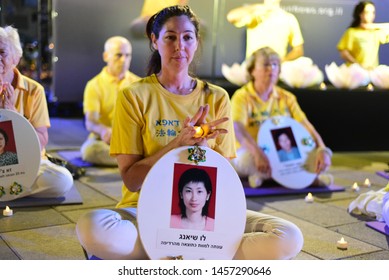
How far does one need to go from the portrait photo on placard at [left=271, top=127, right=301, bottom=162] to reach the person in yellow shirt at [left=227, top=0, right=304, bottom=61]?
152 centimetres

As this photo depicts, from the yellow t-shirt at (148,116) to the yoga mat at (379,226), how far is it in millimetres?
1180

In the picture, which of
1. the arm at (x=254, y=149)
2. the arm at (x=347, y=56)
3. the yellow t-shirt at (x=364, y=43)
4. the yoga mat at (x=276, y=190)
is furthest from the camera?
the arm at (x=347, y=56)

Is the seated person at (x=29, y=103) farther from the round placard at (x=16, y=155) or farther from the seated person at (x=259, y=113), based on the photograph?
the seated person at (x=259, y=113)

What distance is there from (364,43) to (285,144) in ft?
4.37

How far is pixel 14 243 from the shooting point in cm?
262

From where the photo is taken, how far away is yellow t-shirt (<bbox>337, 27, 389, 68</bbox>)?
430 centimetres

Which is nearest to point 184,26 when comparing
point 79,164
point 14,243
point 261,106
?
point 14,243

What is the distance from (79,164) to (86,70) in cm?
184

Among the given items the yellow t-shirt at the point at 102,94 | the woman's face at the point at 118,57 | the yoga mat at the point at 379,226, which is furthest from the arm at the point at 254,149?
the woman's face at the point at 118,57

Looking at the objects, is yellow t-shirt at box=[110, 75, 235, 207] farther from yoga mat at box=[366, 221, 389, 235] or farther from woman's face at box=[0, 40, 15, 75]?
yoga mat at box=[366, 221, 389, 235]

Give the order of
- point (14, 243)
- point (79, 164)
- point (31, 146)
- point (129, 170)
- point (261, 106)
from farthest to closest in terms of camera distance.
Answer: point (79, 164) → point (261, 106) → point (31, 146) → point (14, 243) → point (129, 170)

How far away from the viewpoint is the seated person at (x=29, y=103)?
301 centimetres

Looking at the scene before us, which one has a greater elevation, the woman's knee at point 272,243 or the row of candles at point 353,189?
the woman's knee at point 272,243
